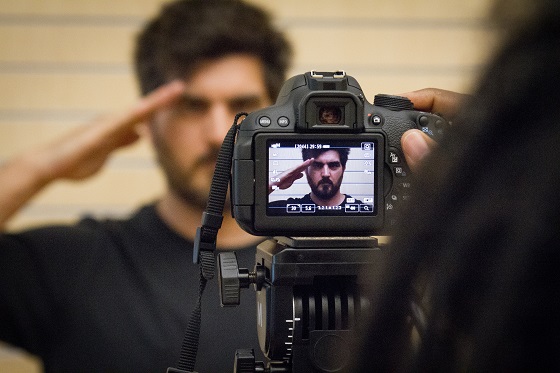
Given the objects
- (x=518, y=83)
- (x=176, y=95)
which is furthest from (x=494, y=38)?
(x=176, y=95)

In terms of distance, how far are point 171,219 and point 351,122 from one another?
0.99m

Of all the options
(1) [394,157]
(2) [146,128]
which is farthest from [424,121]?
(2) [146,128]

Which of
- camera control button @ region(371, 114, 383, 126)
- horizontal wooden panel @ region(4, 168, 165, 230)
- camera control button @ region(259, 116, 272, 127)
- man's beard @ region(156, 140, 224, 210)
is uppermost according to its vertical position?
camera control button @ region(259, 116, 272, 127)

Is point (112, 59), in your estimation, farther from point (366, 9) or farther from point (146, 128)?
point (366, 9)

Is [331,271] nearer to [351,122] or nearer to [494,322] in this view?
[351,122]

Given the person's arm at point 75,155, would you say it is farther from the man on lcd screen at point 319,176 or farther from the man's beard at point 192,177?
the man on lcd screen at point 319,176

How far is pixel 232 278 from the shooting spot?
80cm

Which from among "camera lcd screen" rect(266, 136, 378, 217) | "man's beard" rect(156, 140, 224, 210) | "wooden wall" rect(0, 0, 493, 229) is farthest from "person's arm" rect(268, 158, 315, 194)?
"wooden wall" rect(0, 0, 493, 229)

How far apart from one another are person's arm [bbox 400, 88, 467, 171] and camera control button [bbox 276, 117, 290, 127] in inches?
4.9

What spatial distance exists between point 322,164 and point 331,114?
6 cm

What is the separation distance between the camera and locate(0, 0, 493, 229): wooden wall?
2.47 metres

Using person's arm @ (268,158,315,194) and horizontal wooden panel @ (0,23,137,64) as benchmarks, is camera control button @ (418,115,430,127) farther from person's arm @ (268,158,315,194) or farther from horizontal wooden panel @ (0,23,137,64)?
horizontal wooden panel @ (0,23,137,64)

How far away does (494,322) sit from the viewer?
27 centimetres

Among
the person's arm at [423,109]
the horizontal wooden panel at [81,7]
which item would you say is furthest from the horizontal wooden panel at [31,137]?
the person's arm at [423,109]
